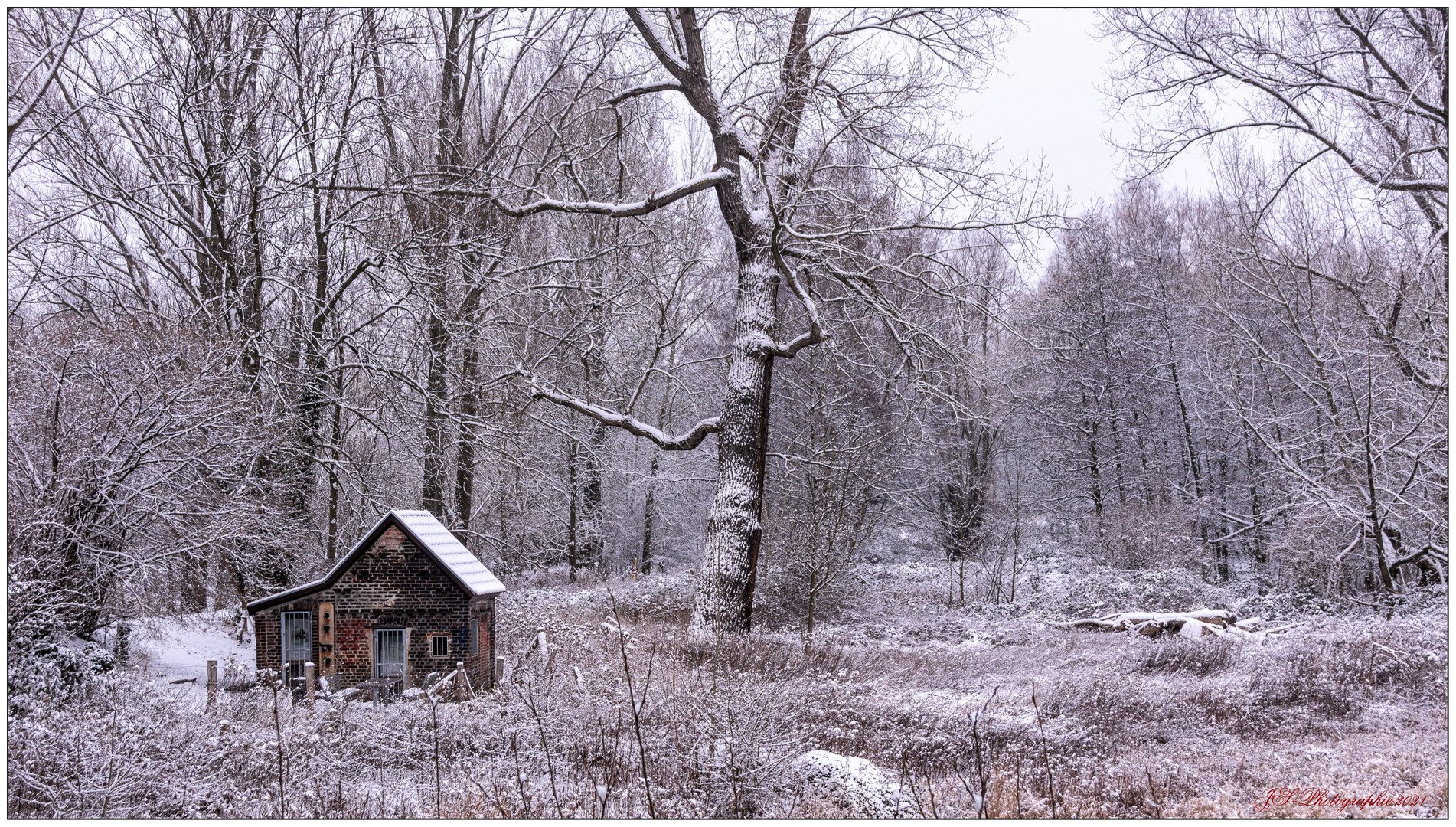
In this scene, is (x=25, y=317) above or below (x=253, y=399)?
above

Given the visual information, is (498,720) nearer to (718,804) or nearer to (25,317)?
(718,804)

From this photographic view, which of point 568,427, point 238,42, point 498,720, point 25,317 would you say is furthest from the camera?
point 568,427

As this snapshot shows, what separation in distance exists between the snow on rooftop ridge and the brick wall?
0.13 m

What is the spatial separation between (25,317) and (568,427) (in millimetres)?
8836

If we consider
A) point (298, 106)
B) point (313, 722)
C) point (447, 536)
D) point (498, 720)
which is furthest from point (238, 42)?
point (498, 720)

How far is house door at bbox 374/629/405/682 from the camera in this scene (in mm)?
9250

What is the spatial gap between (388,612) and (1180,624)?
46.0 feet

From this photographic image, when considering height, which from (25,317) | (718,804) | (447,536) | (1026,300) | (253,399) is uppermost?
(1026,300)

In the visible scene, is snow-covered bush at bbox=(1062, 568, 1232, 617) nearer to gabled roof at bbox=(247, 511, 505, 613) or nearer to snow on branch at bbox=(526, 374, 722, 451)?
snow on branch at bbox=(526, 374, 722, 451)

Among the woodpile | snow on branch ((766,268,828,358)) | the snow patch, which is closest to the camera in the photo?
the snow patch

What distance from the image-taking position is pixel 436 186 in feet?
36.9

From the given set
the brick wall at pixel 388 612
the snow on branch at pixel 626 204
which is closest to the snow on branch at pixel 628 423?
the snow on branch at pixel 626 204

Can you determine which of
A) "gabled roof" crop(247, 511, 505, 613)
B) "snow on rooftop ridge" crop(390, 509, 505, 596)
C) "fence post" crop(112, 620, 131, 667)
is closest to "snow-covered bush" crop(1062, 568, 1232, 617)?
"snow on rooftop ridge" crop(390, 509, 505, 596)

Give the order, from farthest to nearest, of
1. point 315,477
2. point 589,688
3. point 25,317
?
point 315,477 → point 25,317 → point 589,688
